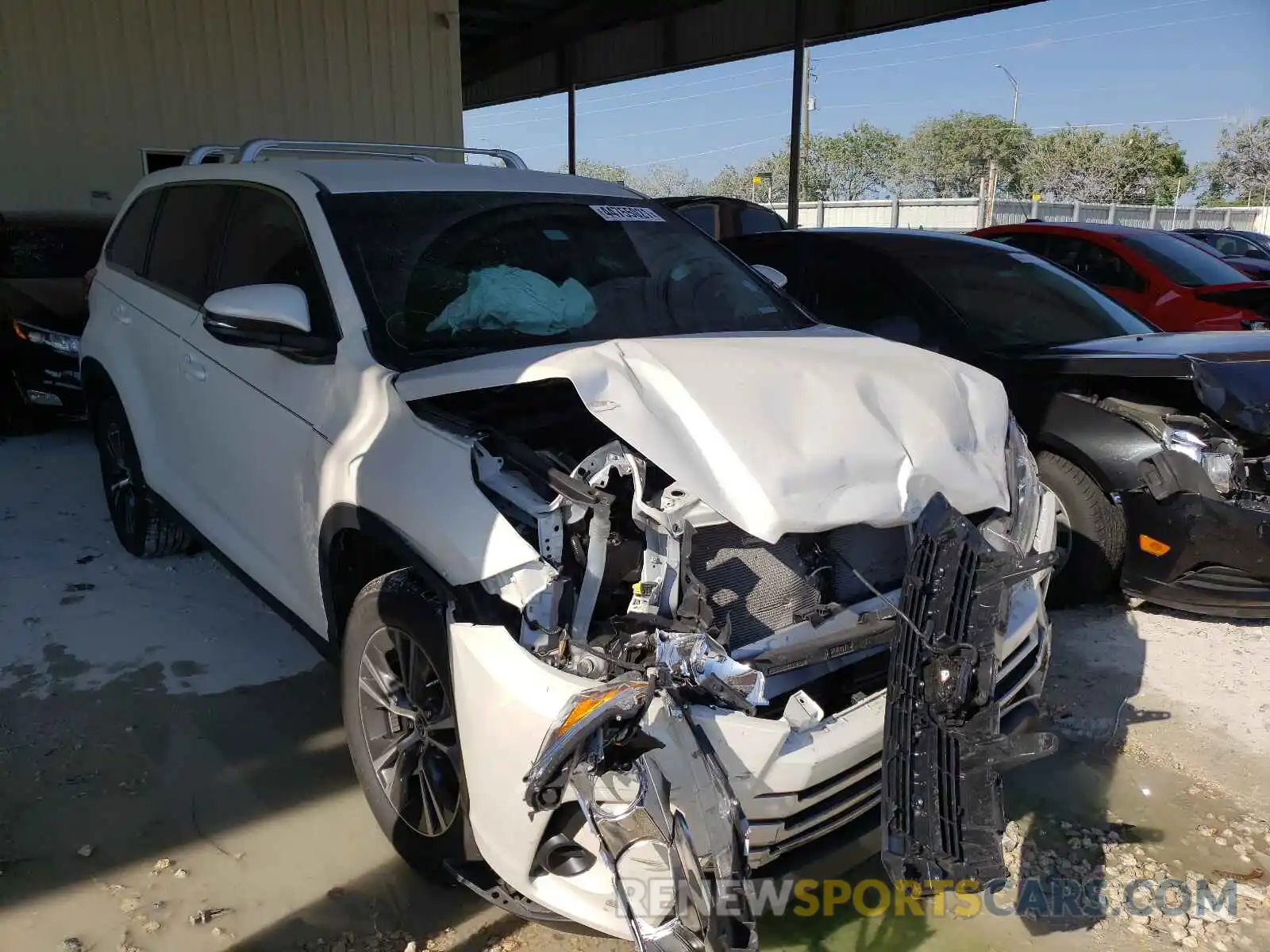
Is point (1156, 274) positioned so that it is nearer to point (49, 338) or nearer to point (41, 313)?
point (49, 338)

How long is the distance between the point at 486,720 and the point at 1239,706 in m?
2.91

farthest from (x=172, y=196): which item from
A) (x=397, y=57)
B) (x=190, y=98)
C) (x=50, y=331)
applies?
(x=397, y=57)

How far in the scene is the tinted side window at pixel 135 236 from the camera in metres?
4.32

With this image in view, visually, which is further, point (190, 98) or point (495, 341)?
point (190, 98)

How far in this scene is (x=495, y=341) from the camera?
2.97 metres

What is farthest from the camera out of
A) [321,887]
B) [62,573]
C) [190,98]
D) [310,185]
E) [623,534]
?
[190,98]

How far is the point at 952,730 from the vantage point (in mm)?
1989

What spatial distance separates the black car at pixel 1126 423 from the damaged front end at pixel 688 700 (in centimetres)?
137

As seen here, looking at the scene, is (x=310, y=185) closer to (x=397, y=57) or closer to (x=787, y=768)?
(x=787, y=768)

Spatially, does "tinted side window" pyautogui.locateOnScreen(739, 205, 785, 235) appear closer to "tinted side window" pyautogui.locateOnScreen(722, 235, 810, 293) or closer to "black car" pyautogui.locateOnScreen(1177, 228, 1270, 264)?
"tinted side window" pyautogui.locateOnScreen(722, 235, 810, 293)

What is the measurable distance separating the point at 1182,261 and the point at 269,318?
8.01 m

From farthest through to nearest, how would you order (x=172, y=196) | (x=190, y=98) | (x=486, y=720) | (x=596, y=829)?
1. (x=190, y=98)
2. (x=172, y=196)
3. (x=486, y=720)
4. (x=596, y=829)

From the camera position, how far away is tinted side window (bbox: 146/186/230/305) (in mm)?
3742

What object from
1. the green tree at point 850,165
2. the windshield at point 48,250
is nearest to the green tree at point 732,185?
the green tree at point 850,165
